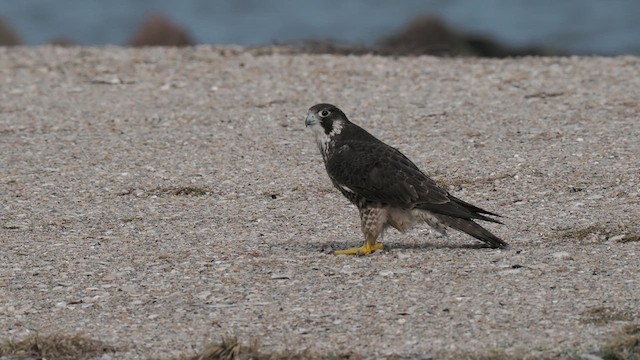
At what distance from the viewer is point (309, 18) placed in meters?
43.1

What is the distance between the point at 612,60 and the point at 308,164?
5.10 m

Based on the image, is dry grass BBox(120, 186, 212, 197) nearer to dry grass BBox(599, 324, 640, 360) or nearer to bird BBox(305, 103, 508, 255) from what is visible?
bird BBox(305, 103, 508, 255)

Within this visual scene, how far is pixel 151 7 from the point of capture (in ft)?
151

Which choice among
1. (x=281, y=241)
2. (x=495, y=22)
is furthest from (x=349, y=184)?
(x=495, y=22)

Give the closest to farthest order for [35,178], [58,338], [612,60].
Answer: [58,338], [35,178], [612,60]

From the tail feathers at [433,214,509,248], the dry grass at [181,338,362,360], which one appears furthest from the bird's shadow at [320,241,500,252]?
the dry grass at [181,338,362,360]

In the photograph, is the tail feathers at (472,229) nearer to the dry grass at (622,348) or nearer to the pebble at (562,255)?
the pebble at (562,255)

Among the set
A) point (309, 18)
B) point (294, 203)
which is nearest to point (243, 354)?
point (294, 203)

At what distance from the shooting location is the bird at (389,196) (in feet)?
27.9

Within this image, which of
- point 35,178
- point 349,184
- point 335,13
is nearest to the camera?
point 349,184

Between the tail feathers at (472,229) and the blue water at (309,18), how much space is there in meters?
22.8

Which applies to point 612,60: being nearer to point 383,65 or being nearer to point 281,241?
point 383,65

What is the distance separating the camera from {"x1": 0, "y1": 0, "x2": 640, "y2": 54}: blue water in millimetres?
35219

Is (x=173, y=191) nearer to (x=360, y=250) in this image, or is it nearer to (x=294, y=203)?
(x=294, y=203)
